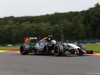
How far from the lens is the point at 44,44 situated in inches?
524

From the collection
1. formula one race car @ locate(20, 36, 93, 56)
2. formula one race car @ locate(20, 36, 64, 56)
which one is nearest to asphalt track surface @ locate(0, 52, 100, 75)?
formula one race car @ locate(20, 36, 93, 56)

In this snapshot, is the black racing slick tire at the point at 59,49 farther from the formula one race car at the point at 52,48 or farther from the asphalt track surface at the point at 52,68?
the asphalt track surface at the point at 52,68

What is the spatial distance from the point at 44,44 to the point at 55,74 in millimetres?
7423

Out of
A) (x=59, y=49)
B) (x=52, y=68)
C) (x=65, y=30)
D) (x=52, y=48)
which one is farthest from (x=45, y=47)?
(x=65, y=30)

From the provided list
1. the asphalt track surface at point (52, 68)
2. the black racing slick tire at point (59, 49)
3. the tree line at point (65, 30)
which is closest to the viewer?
the asphalt track surface at point (52, 68)

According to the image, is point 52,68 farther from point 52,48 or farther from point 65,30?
point 65,30

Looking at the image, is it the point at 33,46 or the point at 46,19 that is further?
the point at 46,19

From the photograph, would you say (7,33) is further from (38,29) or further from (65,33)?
(65,33)

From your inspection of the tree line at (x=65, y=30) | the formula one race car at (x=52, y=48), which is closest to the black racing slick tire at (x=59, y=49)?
the formula one race car at (x=52, y=48)

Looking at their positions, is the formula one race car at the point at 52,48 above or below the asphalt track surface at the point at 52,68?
above

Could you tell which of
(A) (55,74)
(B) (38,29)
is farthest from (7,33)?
(A) (55,74)

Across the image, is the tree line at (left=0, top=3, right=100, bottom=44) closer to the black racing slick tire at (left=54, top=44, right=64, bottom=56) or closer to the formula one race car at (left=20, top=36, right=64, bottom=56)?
the formula one race car at (left=20, top=36, right=64, bottom=56)

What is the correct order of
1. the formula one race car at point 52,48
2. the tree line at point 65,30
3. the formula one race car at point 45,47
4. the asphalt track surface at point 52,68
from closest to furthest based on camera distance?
the asphalt track surface at point 52,68 → the formula one race car at point 52,48 → the formula one race car at point 45,47 → the tree line at point 65,30

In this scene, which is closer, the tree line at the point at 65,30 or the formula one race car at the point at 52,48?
the formula one race car at the point at 52,48
